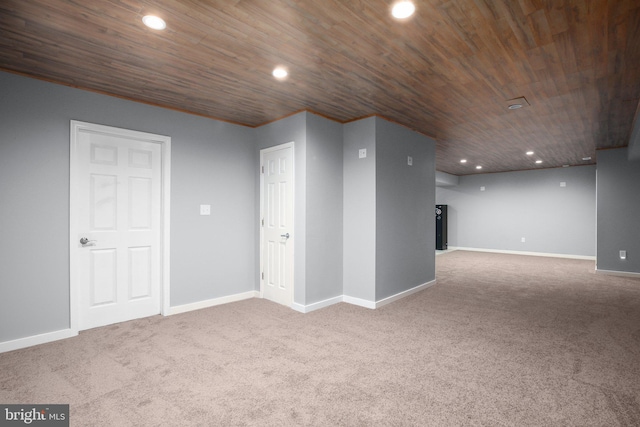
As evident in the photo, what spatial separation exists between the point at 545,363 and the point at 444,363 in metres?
0.82

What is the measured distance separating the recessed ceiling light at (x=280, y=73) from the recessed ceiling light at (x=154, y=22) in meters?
0.96

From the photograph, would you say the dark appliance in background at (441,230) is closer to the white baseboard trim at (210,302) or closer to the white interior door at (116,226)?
the white baseboard trim at (210,302)

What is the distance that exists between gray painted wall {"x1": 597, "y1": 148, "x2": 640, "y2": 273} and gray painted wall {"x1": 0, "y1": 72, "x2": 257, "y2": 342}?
302 inches

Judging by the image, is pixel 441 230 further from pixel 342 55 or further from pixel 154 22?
pixel 154 22

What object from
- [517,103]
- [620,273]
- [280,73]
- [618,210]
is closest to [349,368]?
[280,73]

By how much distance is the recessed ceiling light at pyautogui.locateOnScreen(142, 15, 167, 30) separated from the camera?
214cm

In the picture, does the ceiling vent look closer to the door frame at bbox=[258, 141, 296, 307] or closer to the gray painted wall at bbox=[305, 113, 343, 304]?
the gray painted wall at bbox=[305, 113, 343, 304]

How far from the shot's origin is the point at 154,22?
2189mm

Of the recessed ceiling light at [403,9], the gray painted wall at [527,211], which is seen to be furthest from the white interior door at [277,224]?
the gray painted wall at [527,211]

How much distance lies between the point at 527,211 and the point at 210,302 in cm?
923

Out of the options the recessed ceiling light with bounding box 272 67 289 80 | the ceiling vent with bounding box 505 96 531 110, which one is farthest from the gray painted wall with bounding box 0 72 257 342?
the ceiling vent with bounding box 505 96 531 110

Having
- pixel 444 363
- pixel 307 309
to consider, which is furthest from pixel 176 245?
pixel 444 363

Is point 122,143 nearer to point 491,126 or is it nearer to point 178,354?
point 178,354

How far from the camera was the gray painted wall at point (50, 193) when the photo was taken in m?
2.94
